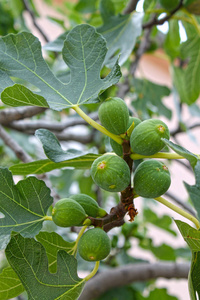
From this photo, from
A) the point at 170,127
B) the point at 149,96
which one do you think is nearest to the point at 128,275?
the point at 149,96

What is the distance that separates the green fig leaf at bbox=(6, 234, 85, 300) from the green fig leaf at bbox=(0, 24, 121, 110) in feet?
1.01

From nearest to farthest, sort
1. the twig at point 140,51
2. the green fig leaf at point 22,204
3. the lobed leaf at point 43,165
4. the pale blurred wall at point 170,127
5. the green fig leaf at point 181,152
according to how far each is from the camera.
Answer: the green fig leaf at point 181,152 < the green fig leaf at point 22,204 < the lobed leaf at point 43,165 < the twig at point 140,51 < the pale blurred wall at point 170,127

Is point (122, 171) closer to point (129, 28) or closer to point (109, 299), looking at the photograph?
point (129, 28)

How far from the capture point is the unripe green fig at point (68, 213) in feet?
2.34

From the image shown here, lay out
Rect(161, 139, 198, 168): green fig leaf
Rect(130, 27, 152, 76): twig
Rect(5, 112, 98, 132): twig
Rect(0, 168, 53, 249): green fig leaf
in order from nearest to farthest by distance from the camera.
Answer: Rect(161, 139, 198, 168): green fig leaf < Rect(0, 168, 53, 249): green fig leaf < Rect(5, 112, 98, 132): twig < Rect(130, 27, 152, 76): twig

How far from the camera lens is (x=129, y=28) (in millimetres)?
1450

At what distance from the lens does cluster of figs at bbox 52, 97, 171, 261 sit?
0.69 metres

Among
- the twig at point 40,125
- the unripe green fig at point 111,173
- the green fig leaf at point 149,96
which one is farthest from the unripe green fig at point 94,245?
the green fig leaf at point 149,96

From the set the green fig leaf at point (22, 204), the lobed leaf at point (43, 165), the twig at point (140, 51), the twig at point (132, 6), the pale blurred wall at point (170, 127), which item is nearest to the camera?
the green fig leaf at point (22, 204)

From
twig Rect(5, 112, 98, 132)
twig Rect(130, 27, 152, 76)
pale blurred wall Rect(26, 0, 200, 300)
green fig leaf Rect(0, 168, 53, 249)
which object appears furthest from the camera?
pale blurred wall Rect(26, 0, 200, 300)

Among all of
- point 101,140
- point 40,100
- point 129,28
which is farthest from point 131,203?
point 101,140

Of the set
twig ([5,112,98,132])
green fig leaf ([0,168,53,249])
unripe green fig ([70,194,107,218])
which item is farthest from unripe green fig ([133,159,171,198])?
twig ([5,112,98,132])

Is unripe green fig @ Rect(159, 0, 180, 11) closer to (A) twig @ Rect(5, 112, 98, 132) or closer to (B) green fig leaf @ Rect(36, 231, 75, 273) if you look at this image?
(A) twig @ Rect(5, 112, 98, 132)

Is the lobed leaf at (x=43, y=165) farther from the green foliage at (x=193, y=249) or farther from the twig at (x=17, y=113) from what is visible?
the twig at (x=17, y=113)
